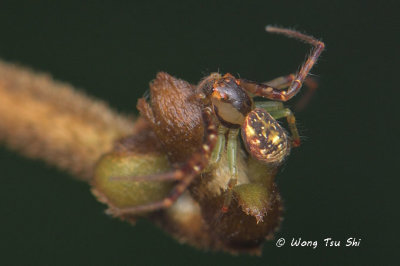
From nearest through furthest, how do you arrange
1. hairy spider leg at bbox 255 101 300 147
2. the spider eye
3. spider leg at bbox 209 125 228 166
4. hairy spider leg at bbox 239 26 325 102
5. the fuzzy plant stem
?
spider leg at bbox 209 125 228 166, the fuzzy plant stem, the spider eye, hairy spider leg at bbox 239 26 325 102, hairy spider leg at bbox 255 101 300 147

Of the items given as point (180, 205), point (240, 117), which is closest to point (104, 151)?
point (180, 205)

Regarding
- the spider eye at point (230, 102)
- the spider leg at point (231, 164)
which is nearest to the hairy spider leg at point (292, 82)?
the spider eye at point (230, 102)

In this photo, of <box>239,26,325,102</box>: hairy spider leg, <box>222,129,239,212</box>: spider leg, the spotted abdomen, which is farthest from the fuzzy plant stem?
<box>239,26,325,102</box>: hairy spider leg

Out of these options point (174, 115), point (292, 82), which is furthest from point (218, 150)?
point (292, 82)

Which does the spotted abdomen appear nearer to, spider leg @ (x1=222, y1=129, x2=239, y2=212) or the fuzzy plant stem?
spider leg @ (x1=222, y1=129, x2=239, y2=212)

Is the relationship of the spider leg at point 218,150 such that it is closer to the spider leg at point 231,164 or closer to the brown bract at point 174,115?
the spider leg at point 231,164

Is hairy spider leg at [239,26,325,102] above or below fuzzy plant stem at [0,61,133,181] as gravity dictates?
above
